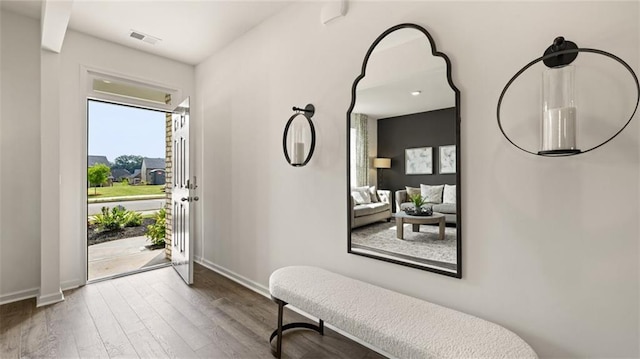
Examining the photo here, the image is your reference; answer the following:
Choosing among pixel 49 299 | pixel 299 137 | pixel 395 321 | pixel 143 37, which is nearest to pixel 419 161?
pixel 395 321

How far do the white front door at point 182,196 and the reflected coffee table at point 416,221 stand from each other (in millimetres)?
2286

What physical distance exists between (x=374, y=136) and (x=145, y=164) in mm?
6806

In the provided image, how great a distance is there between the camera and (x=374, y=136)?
2.06 metres

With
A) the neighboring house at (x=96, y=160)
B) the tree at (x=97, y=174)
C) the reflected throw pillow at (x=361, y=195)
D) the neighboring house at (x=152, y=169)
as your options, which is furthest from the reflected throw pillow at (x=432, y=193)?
the tree at (x=97, y=174)

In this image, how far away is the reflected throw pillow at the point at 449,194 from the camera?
1620 mm

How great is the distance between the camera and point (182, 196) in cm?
344

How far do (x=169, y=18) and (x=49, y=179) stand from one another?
189cm

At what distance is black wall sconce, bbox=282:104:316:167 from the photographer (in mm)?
2395

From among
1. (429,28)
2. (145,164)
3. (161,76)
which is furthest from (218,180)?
(145,164)

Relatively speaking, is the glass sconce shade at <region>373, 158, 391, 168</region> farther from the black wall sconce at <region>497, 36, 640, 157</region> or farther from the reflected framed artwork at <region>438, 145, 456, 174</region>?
the black wall sconce at <region>497, 36, 640, 157</region>

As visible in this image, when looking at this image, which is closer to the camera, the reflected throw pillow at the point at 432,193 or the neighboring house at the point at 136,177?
the reflected throw pillow at the point at 432,193

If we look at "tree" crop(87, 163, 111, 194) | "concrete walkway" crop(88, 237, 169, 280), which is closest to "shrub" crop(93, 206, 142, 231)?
"concrete walkway" crop(88, 237, 169, 280)

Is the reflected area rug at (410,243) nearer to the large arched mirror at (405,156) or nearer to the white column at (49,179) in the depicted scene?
the large arched mirror at (405,156)

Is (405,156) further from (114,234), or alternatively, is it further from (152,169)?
(152,169)
